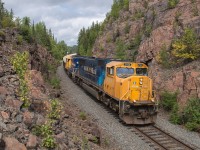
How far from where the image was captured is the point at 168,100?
20156 millimetres

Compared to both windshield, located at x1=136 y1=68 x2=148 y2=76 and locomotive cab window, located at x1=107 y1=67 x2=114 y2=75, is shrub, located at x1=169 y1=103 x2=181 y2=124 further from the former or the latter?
locomotive cab window, located at x1=107 y1=67 x2=114 y2=75

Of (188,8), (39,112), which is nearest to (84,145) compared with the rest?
(39,112)

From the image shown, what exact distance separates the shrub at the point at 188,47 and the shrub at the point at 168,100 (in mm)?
3803

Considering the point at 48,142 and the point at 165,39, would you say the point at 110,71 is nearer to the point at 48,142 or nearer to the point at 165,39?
the point at 165,39

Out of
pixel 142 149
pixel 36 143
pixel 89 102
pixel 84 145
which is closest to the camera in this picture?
pixel 36 143

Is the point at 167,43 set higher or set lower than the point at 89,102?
higher

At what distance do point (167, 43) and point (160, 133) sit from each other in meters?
13.2

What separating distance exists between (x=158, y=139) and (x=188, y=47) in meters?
10.5

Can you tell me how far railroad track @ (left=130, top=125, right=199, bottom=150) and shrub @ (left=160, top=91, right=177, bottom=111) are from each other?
11.8ft

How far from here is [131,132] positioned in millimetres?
16156

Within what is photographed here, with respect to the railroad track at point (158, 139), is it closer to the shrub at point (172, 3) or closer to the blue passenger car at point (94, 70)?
the blue passenger car at point (94, 70)

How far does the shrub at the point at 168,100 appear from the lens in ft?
65.8

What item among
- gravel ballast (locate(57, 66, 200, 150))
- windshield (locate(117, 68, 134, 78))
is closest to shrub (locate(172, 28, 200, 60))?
windshield (locate(117, 68, 134, 78))

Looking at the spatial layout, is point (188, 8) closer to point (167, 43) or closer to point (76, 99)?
point (167, 43)
